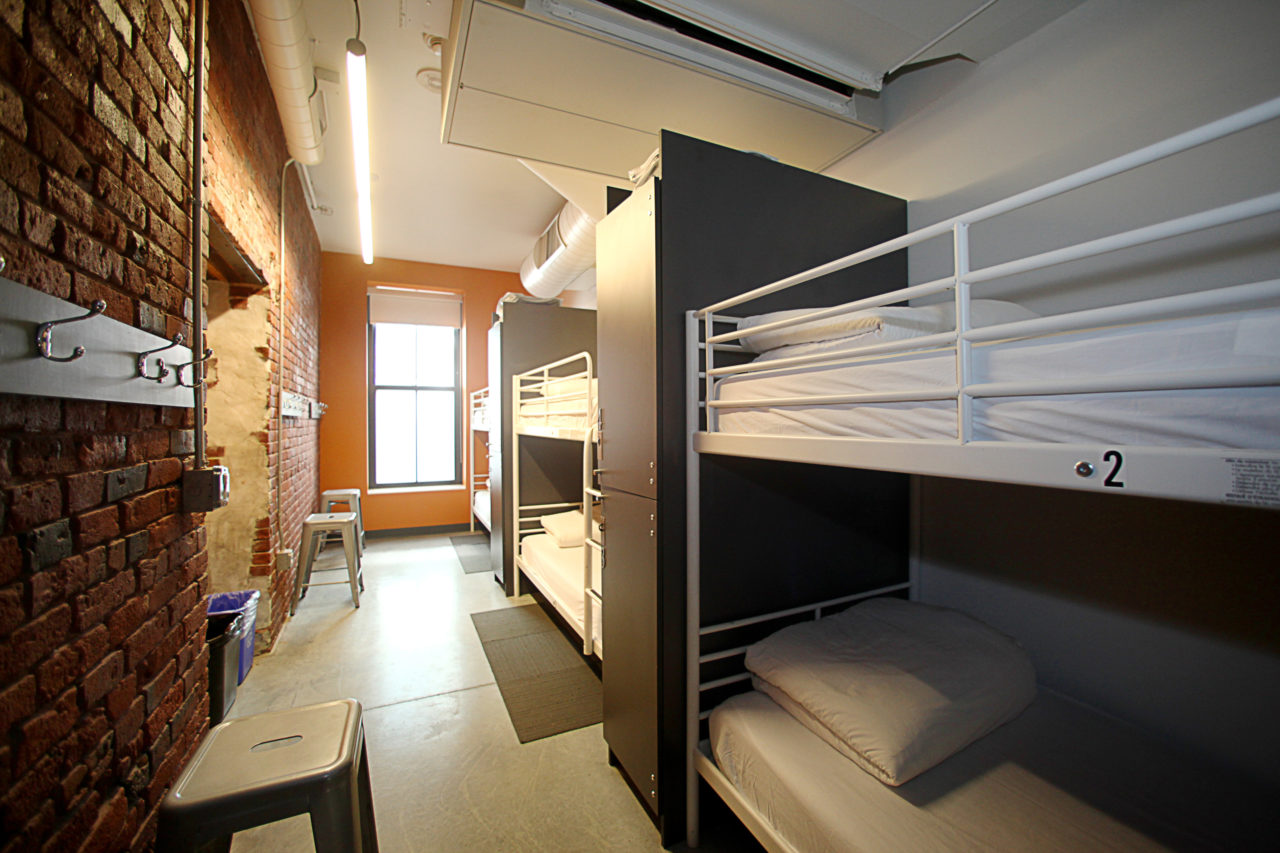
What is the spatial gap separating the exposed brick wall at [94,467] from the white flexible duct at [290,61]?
0.74m

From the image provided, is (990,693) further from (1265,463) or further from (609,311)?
(609,311)

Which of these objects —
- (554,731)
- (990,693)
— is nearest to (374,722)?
(554,731)

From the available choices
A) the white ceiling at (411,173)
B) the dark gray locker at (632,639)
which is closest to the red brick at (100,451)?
the dark gray locker at (632,639)

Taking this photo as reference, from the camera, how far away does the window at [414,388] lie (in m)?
6.11

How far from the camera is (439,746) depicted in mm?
2174

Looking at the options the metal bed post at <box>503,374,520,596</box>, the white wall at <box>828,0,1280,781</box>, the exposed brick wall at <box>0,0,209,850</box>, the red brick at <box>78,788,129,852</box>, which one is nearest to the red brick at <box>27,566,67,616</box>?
the exposed brick wall at <box>0,0,209,850</box>

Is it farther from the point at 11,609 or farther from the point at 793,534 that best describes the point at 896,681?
the point at 11,609

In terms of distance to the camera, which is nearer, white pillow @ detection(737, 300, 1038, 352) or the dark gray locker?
white pillow @ detection(737, 300, 1038, 352)

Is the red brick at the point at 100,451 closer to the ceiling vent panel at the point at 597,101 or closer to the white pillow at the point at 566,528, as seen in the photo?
the ceiling vent panel at the point at 597,101

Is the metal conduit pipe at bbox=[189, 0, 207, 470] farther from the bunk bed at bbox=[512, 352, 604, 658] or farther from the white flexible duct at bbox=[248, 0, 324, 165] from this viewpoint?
the bunk bed at bbox=[512, 352, 604, 658]

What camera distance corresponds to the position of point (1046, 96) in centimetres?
173

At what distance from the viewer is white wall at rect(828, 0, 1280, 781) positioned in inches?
52.5

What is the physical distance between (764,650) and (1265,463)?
4.24 feet

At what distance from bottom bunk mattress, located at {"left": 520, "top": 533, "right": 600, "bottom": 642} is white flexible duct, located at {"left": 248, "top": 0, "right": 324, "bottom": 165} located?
2.72 metres
